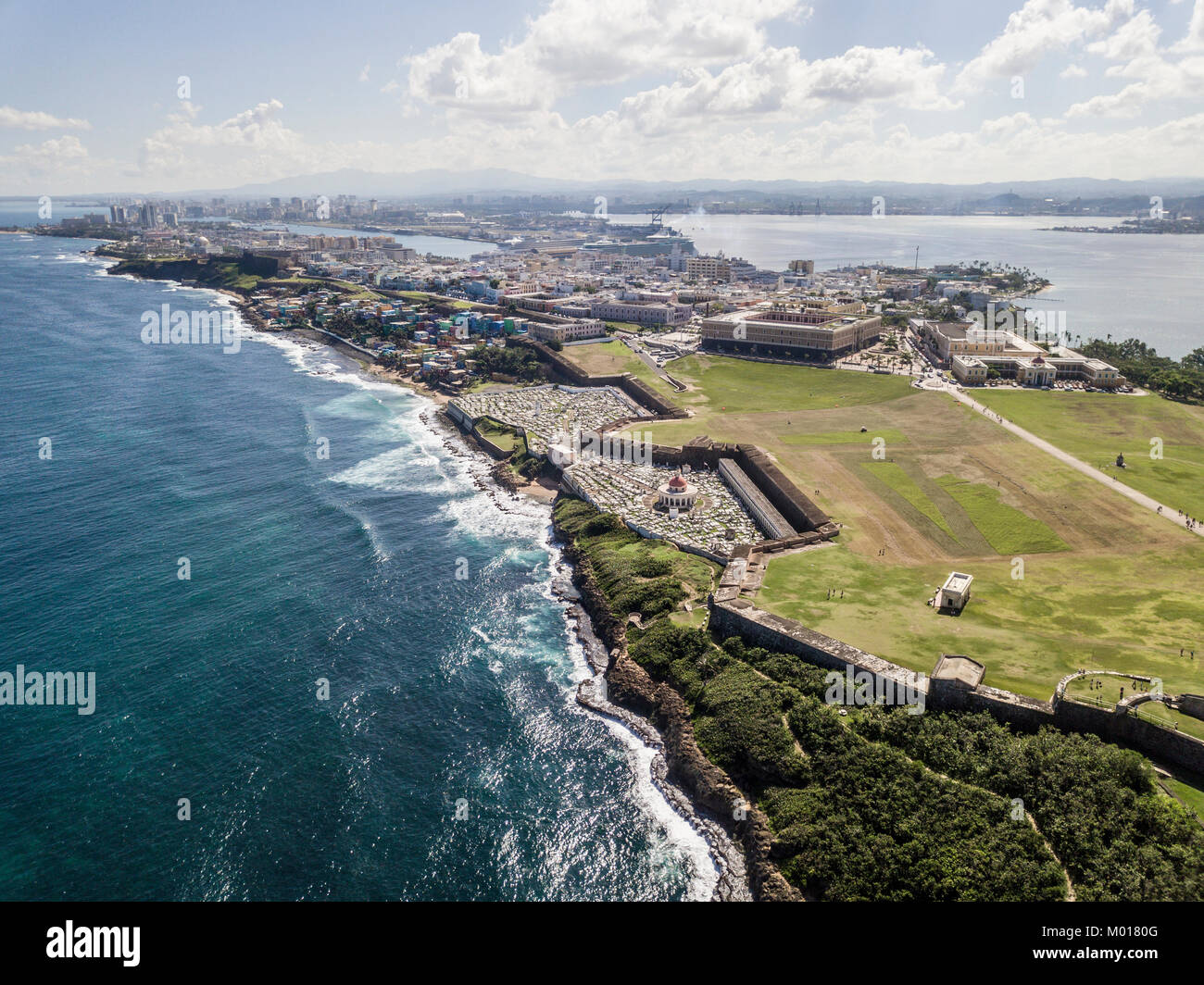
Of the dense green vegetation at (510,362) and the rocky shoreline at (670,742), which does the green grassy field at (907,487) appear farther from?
the dense green vegetation at (510,362)

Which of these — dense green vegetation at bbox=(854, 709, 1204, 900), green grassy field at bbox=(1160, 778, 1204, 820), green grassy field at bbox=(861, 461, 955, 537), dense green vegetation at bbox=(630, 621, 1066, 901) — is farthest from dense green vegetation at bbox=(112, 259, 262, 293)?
green grassy field at bbox=(1160, 778, 1204, 820)

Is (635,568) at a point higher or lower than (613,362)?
lower

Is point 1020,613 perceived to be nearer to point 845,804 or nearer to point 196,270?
point 845,804

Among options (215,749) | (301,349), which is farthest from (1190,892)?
(301,349)

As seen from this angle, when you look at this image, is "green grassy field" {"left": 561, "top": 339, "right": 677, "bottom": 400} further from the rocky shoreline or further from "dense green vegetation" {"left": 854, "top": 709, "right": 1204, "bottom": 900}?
"dense green vegetation" {"left": 854, "top": 709, "right": 1204, "bottom": 900}

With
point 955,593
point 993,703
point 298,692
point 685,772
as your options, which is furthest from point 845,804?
point 298,692

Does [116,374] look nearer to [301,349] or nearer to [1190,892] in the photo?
[301,349]
